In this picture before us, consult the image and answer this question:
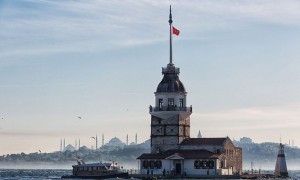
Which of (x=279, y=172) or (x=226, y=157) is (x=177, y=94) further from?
(x=279, y=172)

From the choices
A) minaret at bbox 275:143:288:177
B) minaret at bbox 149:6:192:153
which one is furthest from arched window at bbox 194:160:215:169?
minaret at bbox 275:143:288:177

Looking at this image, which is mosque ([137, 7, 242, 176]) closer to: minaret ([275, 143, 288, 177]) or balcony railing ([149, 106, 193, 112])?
balcony railing ([149, 106, 193, 112])

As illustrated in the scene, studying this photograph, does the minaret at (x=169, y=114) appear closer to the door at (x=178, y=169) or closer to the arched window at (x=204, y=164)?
the door at (x=178, y=169)

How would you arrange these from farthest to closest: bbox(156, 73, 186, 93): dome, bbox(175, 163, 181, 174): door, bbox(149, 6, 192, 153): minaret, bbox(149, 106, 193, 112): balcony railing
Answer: bbox(156, 73, 186, 93): dome → bbox(149, 6, 192, 153): minaret → bbox(149, 106, 193, 112): balcony railing → bbox(175, 163, 181, 174): door

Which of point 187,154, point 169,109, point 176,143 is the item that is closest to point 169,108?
point 169,109

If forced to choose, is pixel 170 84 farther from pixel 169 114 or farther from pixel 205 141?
pixel 205 141

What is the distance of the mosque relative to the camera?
5891 inches

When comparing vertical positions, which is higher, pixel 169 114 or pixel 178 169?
pixel 169 114

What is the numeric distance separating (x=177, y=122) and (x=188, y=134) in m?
5.37

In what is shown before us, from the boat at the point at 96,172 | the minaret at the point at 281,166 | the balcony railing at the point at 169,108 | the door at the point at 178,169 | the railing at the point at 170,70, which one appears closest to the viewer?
the door at the point at 178,169

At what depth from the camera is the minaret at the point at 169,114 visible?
155 metres

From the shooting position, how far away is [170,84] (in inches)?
6147

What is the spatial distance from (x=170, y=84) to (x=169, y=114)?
5.42 meters

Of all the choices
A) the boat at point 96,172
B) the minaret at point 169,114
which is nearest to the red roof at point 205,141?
the minaret at point 169,114
